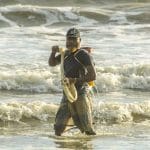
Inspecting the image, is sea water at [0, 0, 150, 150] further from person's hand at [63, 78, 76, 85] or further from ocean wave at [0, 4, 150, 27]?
person's hand at [63, 78, 76, 85]

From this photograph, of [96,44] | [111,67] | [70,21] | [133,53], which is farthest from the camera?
[70,21]

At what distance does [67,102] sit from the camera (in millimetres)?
9211

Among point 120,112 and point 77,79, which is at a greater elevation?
point 77,79

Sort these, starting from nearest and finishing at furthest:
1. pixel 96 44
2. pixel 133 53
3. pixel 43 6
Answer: pixel 133 53, pixel 96 44, pixel 43 6

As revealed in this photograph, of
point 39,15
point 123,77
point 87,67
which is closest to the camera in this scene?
point 87,67

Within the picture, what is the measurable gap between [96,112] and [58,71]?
3.57 meters

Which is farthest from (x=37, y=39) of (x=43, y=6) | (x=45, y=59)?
(x=43, y=6)

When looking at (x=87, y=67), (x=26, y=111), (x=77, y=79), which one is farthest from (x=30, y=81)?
(x=87, y=67)

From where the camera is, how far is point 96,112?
39.1 feet

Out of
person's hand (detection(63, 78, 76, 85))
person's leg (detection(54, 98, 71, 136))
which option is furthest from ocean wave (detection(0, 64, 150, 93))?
person's hand (detection(63, 78, 76, 85))

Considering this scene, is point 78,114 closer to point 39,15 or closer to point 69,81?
point 69,81

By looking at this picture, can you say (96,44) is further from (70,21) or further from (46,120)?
(46,120)

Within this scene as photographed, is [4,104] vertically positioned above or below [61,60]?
below

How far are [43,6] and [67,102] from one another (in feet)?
55.9
